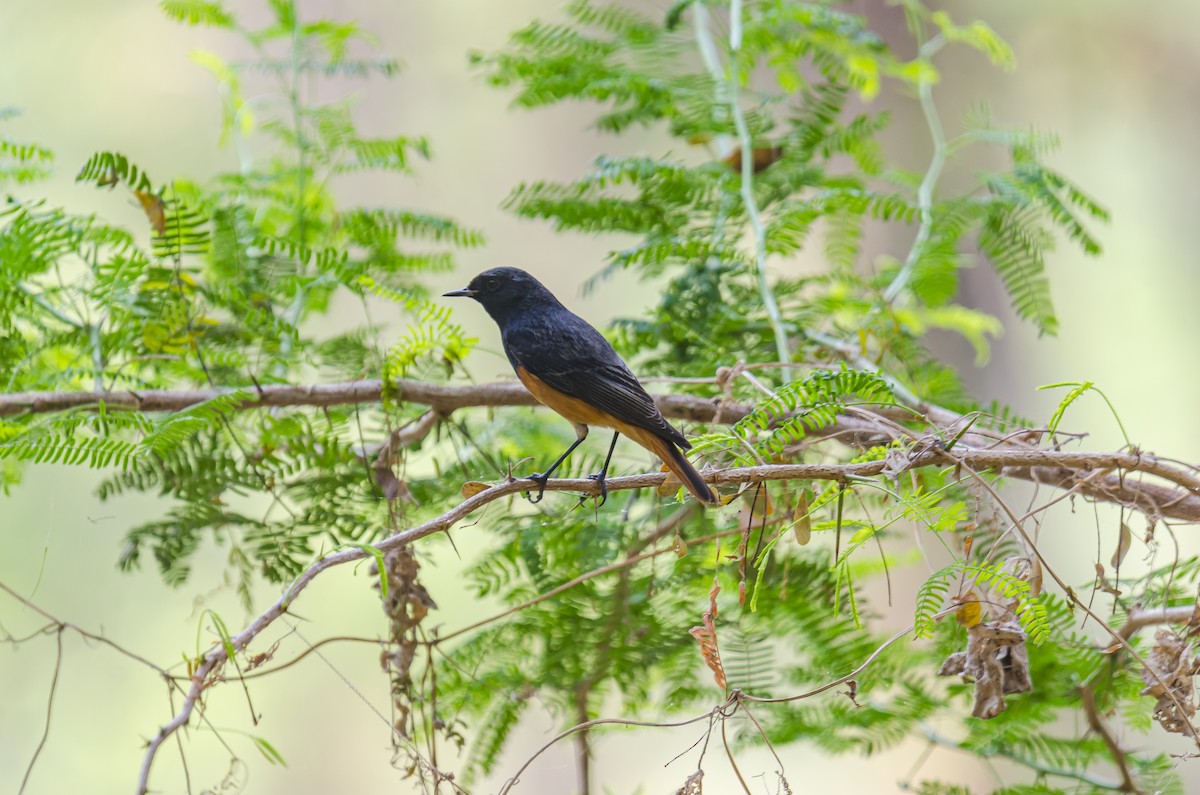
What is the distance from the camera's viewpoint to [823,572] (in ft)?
5.01

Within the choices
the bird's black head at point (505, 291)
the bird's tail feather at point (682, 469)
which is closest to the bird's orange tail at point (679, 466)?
the bird's tail feather at point (682, 469)

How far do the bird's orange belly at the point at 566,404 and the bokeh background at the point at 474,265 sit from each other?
1.25m

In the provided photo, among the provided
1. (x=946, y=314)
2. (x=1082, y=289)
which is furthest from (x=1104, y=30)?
(x=946, y=314)

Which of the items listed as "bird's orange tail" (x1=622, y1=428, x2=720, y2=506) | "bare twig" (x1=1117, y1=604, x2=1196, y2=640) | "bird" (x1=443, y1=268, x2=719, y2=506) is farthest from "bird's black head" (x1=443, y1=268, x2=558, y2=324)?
"bare twig" (x1=1117, y1=604, x2=1196, y2=640)

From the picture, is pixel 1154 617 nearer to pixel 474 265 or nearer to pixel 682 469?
pixel 682 469

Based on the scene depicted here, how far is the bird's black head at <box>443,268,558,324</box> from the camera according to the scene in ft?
5.05

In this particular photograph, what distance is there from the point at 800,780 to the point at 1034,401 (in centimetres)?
172

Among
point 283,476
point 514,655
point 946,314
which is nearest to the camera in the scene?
point 283,476

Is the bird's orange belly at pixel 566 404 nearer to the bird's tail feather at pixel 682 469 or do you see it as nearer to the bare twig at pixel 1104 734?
the bird's tail feather at pixel 682 469

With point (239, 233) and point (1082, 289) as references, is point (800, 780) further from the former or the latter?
point (1082, 289)

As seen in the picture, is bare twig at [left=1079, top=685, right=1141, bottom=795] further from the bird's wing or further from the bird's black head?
the bird's black head

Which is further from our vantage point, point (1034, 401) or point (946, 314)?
point (1034, 401)

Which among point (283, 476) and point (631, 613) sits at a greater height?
point (283, 476)

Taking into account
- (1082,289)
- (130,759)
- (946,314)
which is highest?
(1082,289)
